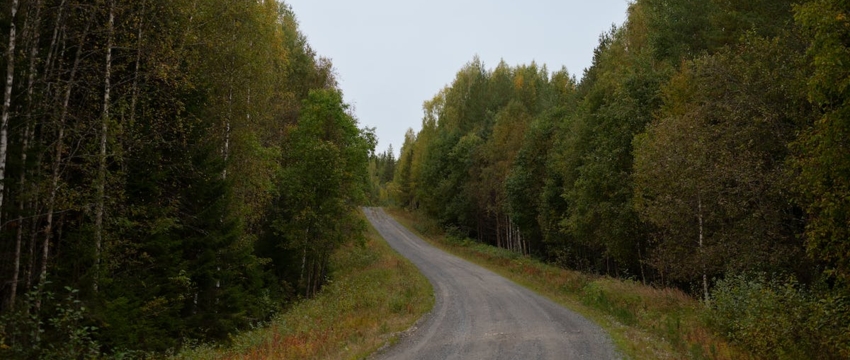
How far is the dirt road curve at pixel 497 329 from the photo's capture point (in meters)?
11.9

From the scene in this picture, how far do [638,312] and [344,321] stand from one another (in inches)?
410

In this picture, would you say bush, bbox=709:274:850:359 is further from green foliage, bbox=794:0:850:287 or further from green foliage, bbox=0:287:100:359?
green foliage, bbox=0:287:100:359

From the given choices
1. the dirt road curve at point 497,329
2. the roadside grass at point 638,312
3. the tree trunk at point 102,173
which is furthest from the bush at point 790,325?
the tree trunk at point 102,173

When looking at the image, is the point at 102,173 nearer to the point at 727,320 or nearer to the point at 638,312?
the point at 727,320

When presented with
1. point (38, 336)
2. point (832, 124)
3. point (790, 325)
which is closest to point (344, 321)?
point (38, 336)

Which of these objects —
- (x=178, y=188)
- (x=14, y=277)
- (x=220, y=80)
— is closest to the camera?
(x=14, y=277)

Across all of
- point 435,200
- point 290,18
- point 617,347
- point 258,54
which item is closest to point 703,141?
point 617,347

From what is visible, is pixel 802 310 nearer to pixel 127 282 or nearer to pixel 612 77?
pixel 127 282

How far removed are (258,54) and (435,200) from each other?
44.9 m

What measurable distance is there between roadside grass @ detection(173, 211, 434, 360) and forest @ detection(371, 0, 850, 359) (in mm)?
9477

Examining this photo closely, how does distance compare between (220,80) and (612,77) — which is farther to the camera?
(612,77)

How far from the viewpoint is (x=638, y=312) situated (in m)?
17.3

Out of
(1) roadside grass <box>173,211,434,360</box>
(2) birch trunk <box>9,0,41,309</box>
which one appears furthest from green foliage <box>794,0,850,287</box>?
(2) birch trunk <box>9,0,41,309</box>

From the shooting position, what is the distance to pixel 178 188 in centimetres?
1627
